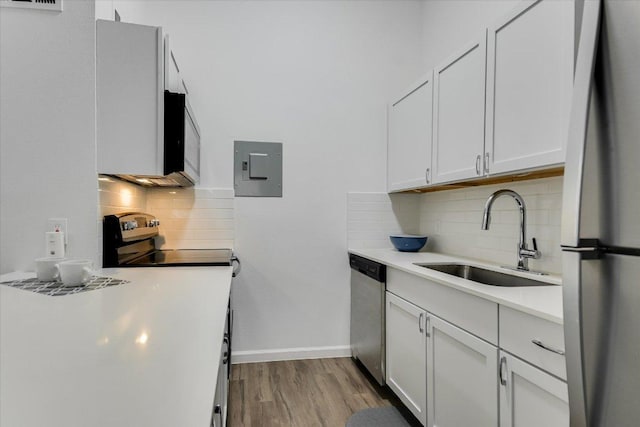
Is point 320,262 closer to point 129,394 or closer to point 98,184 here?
point 98,184

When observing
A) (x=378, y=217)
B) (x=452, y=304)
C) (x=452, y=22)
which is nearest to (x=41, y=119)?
(x=452, y=304)

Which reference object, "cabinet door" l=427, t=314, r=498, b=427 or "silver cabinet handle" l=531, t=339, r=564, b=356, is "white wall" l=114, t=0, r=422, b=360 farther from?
"silver cabinet handle" l=531, t=339, r=564, b=356

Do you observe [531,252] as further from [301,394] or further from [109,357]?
[109,357]

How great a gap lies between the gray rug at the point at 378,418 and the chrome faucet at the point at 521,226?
1057 millimetres

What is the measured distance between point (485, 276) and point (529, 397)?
3.22ft

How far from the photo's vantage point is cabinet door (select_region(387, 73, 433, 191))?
8.06 ft

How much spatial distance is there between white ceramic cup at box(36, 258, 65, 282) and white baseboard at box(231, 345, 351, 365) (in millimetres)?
1629

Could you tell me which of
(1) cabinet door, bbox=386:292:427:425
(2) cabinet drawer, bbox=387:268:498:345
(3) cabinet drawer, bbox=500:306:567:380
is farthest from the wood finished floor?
(3) cabinet drawer, bbox=500:306:567:380

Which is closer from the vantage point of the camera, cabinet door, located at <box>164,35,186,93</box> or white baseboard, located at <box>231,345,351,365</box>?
cabinet door, located at <box>164,35,186,93</box>

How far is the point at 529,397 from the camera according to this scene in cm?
119

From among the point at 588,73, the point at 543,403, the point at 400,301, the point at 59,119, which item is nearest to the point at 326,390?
the point at 400,301

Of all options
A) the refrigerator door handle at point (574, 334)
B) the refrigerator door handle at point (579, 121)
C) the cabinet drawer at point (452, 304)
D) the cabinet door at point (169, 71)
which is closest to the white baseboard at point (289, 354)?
the cabinet drawer at point (452, 304)

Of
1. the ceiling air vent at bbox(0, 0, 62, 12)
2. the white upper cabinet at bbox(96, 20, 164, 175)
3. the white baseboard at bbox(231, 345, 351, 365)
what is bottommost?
the white baseboard at bbox(231, 345, 351, 365)

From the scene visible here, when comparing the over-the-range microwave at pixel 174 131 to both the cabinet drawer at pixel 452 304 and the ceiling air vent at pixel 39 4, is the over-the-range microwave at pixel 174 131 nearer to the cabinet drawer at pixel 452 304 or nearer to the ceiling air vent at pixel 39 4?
the ceiling air vent at pixel 39 4
